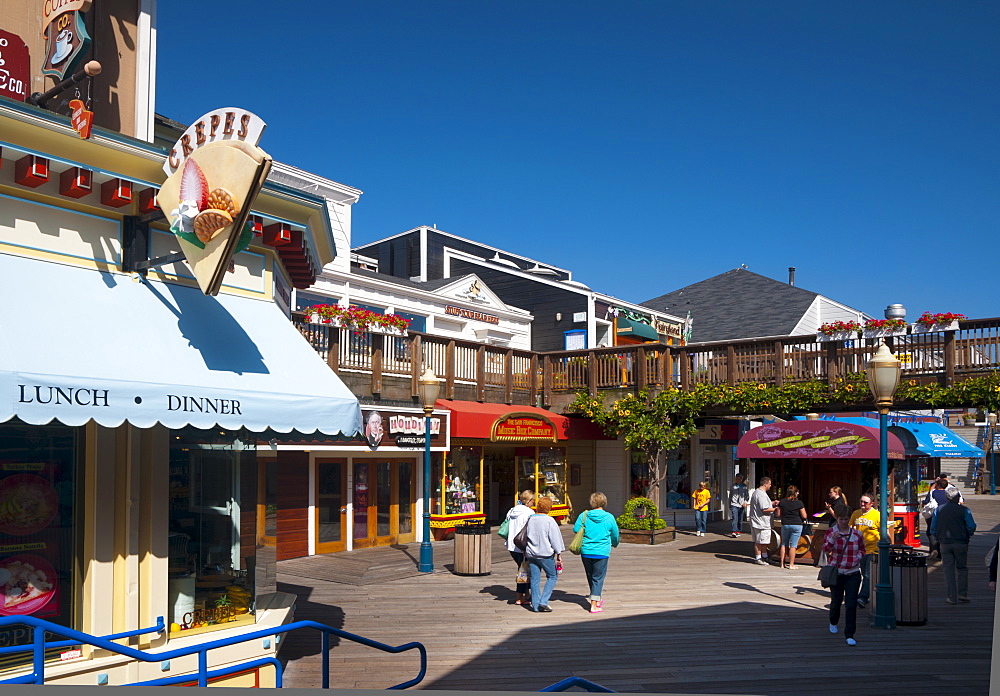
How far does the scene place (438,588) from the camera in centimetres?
1313

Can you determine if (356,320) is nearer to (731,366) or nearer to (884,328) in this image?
(731,366)

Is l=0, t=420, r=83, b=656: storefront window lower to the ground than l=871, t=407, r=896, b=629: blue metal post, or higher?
higher

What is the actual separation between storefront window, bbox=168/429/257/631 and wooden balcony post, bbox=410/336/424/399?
9216 millimetres

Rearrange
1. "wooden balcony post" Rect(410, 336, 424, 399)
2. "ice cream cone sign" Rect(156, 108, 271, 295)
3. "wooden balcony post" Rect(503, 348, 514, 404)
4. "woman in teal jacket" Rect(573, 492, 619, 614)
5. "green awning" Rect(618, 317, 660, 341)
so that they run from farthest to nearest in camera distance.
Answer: "green awning" Rect(618, 317, 660, 341) → "wooden balcony post" Rect(503, 348, 514, 404) → "wooden balcony post" Rect(410, 336, 424, 399) → "woman in teal jacket" Rect(573, 492, 619, 614) → "ice cream cone sign" Rect(156, 108, 271, 295)

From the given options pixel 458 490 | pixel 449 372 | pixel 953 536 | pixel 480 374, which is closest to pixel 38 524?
pixel 953 536

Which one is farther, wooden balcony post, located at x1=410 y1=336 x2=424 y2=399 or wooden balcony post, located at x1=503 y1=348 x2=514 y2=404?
wooden balcony post, located at x1=503 y1=348 x2=514 y2=404

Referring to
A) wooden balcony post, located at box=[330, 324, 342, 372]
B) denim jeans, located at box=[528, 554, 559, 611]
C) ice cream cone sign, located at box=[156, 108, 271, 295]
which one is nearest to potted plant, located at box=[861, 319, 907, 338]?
denim jeans, located at box=[528, 554, 559, 611]

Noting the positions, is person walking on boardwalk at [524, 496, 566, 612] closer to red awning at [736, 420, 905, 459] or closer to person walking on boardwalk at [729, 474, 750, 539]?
red awning at [736, 420, 905, 459]

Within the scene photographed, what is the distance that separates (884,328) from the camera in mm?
16859

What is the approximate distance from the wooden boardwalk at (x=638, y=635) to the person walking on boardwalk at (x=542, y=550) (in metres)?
0.35

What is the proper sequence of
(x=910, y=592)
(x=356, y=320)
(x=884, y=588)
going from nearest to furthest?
(x=884, y=588), (x=910, y=592), (x=356, y=320)

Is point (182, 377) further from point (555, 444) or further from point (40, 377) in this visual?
point (555, 444)

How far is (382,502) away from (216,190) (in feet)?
40.2

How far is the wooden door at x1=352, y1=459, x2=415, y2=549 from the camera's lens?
17406 mm
